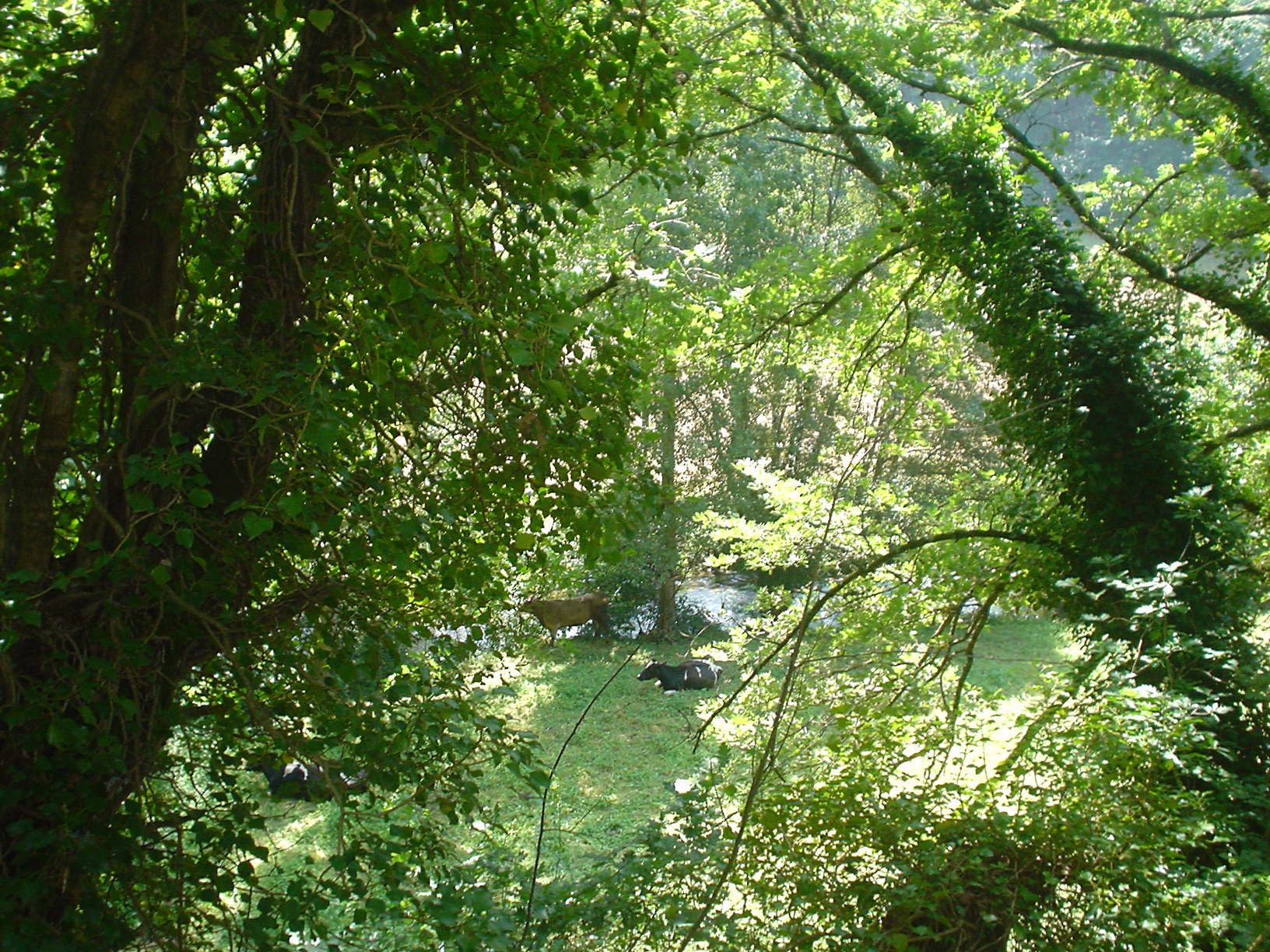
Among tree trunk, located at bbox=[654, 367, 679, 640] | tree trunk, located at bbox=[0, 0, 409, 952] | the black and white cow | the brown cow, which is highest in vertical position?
tree trunk, located at bbox=[654, 367, 679, 640]

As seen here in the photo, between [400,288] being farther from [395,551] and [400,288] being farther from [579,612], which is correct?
[579,612]

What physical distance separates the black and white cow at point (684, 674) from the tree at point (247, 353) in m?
8.02

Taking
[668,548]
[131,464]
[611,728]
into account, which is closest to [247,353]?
[131,464]

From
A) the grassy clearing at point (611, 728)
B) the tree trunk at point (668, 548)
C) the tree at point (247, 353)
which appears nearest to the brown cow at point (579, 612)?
the grassy clearing at point (611, 728)

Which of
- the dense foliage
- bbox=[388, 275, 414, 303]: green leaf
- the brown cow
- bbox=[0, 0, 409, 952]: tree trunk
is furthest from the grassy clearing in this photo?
bbox=[388, 275, 414, 303]: green leaf

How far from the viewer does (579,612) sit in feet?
39.5

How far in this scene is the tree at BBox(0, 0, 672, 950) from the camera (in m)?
2.14

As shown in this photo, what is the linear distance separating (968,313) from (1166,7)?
3.17 m

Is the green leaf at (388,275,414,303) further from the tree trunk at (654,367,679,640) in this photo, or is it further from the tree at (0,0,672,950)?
the tree trunk at (654,367,679,640)

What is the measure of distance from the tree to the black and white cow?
8.02 meters

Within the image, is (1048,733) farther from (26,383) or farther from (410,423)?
(26,383)

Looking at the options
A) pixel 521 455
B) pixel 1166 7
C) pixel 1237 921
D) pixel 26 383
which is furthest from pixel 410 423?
pixel 1166 7

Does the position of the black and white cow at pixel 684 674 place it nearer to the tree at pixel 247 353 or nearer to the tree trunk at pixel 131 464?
the tree at pixel 247 353

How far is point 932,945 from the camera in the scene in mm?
3432
